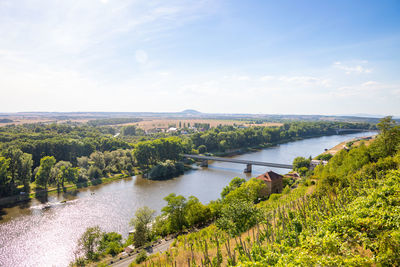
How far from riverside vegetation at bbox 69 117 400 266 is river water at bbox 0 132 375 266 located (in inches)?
268

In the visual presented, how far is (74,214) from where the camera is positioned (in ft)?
120

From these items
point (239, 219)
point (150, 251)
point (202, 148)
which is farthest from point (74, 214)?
point (202, 148)

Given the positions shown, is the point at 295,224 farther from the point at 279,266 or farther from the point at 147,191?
the point at 147,191

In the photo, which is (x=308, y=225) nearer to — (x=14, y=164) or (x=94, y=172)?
(x=94, y=172)

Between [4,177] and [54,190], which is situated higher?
[4,177]

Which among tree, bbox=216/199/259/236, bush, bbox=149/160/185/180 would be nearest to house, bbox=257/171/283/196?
tree, bbox=216/199/259/236

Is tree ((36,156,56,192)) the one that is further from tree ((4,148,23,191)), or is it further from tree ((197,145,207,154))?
tree ((197,145,207,154))

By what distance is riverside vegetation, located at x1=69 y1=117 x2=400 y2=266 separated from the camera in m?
7.97

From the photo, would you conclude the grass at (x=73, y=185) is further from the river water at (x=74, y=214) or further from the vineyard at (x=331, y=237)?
the vineyard at (x=331, y=237)

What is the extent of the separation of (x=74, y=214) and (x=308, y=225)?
3635 centimetres

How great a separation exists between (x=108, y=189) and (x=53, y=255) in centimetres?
2312

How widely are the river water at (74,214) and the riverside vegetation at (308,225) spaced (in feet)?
22.4

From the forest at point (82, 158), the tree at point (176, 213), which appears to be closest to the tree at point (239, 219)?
the tree at point (176, 213)

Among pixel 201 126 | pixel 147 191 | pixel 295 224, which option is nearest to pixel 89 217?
pixel 147 191
